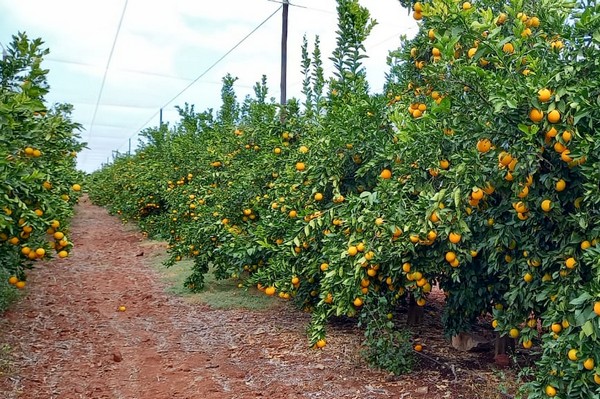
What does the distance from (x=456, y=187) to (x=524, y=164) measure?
0.44m

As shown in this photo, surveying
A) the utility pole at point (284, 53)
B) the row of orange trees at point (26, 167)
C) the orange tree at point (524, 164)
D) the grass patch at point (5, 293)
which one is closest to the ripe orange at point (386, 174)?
the orange tree at point (524, 164)

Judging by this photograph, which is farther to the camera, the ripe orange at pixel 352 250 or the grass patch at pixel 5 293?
the grass patch at pixel 5 293

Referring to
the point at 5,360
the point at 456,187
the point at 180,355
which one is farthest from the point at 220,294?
the point at 456,187

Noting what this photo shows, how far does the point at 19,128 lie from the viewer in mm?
3082

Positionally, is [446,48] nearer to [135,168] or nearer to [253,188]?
[253,188]

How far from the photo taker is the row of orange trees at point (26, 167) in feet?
9.60

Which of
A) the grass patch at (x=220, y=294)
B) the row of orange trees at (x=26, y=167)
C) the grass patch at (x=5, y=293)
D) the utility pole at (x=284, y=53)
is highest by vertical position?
the utility pole at (x=284, y=53)

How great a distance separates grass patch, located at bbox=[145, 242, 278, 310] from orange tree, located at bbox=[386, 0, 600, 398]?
112 inches

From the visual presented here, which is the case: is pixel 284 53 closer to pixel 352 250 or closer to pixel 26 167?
pixel 352 250

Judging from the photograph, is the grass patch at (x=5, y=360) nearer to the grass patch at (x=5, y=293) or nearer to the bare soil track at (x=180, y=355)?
the bare soil track at (x=180, y=355)

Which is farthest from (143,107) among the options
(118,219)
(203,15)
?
(203,15)

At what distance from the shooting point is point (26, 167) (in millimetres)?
3172

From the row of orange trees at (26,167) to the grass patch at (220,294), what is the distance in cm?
231

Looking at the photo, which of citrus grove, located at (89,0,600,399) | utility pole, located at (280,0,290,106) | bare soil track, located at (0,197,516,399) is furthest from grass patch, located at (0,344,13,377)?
utility pole, located at (280,0,290,106)
